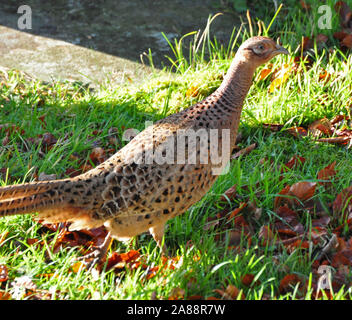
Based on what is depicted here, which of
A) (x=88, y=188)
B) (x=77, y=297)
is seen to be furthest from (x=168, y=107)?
(x=77, y=297)

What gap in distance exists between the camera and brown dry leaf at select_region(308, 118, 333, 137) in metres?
4.51

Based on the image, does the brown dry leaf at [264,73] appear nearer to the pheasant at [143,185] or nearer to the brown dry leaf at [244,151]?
the brown dry leaf at [244,151]

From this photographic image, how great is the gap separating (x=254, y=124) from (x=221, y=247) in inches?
59.1

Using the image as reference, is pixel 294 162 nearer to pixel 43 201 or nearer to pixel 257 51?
pixel 257 51

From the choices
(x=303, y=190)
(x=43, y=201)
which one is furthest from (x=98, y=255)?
(x=303, y=190)

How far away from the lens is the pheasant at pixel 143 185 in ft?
10.2

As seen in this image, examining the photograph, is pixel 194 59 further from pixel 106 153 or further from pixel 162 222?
pixel 162 222

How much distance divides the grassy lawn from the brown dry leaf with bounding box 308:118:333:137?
0.08 m

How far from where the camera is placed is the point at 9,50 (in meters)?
5.66

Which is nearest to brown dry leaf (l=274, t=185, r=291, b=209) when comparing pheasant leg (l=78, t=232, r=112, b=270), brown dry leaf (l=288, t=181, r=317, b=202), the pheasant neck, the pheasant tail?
brown dry leaf (l=288, t=181, r=317, b=202)

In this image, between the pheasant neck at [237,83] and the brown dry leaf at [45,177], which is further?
the brown dry leaf at [45,177]

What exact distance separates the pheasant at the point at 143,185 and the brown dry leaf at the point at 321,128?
126 centimetres

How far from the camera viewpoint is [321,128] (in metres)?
4.52

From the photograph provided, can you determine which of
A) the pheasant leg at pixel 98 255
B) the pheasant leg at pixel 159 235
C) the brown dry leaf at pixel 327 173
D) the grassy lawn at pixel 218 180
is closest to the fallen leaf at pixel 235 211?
the grassy lawn at pixel 218 180
